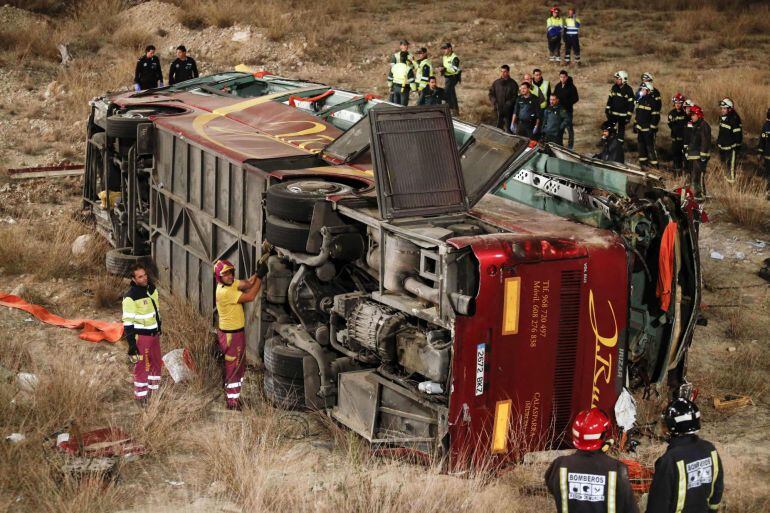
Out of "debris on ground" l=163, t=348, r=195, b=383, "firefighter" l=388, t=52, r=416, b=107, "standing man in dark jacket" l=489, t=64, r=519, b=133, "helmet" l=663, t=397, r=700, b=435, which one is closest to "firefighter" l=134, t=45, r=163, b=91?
"firefighter" l=388, t=52, r=416, b=107

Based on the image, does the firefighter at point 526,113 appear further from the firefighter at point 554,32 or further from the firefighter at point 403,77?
the firefighter at point 554,32

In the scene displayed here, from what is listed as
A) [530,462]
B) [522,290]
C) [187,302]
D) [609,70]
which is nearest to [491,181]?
[522,290]

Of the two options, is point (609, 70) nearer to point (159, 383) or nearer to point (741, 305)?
point (741, 305)

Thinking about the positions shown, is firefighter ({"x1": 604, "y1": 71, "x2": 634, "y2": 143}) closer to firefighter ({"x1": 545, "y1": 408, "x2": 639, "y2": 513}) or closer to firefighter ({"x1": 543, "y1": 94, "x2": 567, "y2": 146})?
firefighter ({"x1": 543, "y1": 94, "x2": 567, "y2": 146})

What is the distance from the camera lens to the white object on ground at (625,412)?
8.27m

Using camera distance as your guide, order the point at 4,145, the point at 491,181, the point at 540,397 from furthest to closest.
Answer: the point at 4,145
the point at 491,181
the point at 540,397

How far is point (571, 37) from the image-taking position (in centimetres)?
2353

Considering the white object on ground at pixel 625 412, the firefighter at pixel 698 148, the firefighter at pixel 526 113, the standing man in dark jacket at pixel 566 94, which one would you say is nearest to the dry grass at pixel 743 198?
the firefighter at pixel 698 148

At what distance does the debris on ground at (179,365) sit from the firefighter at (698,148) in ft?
28.4

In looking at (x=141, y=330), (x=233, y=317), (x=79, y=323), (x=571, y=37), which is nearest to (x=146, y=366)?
(x=141, y=330)

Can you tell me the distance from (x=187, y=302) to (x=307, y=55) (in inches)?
591

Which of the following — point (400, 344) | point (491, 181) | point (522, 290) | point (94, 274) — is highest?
point (491, 181)

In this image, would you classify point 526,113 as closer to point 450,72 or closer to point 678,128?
point 678,128

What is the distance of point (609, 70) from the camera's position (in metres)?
23.0
